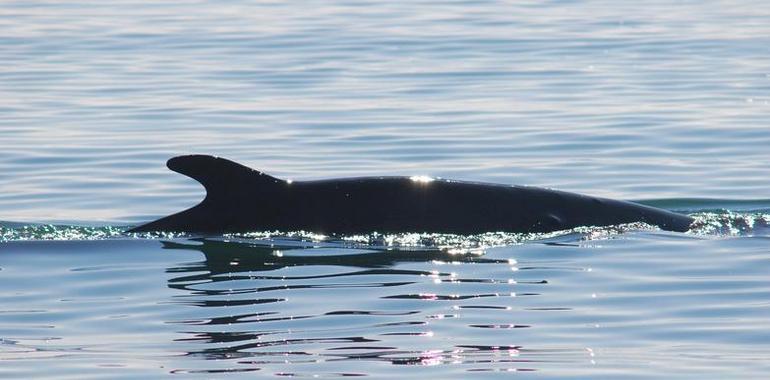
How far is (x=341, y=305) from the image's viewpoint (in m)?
11.1

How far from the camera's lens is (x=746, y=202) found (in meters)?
15.9

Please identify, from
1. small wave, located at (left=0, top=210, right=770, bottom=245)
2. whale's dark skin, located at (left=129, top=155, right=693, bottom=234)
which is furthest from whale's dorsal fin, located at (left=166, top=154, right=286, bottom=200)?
small wave, located at (left=0, top=210, right=770, bottom=245)

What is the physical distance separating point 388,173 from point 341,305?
6933 mm

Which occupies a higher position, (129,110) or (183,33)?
(183,33)

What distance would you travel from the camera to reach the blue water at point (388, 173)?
10.0 meters

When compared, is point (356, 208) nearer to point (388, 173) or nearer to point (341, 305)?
point (341, 305)

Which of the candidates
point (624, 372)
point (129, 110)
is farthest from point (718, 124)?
point (624, 372)

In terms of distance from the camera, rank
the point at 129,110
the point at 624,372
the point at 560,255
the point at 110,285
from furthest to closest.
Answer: the point at 129,110
the point at 560,255
the point at 110,285
the point at 624,372

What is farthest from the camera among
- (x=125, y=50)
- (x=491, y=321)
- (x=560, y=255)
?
(x=125, y=50)

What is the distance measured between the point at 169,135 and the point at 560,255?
885 cm

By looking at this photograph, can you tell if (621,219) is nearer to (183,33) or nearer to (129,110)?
(129,110)

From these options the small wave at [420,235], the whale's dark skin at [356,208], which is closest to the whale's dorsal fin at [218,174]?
the whale's dark skin at [356,208]

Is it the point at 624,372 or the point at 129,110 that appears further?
the point at 129,110

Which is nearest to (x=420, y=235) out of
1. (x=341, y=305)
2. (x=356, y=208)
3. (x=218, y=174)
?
(x=356, y=208)
